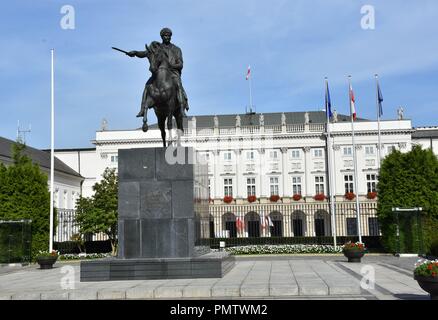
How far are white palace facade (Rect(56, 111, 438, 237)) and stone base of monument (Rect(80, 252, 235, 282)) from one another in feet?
165

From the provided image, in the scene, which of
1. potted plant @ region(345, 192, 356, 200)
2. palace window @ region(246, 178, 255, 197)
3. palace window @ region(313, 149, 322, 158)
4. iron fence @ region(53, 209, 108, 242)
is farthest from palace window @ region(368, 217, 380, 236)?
iron fence @ region(53, 209, 108, 242)

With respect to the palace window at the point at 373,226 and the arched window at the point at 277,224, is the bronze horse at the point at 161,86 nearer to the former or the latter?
the palace window at the point at 373,226

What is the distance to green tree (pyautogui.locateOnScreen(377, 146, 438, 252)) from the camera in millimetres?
30312

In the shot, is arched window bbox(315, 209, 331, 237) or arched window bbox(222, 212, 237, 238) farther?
arched window bbox(222, 212, 237, 238)

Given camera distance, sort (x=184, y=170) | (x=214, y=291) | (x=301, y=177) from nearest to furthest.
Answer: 1. (x=214, y=291)
2. (x=184, y=170)
3. (x=301, y=177)

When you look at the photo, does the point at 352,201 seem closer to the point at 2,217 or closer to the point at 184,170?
the point at 2,217

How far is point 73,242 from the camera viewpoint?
3941 centimetres

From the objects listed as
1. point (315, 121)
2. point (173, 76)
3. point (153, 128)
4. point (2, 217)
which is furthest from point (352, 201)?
point (173, 76)

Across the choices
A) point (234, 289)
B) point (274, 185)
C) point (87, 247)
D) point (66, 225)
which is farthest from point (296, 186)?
point (234, 289)

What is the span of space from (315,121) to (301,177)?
930cm

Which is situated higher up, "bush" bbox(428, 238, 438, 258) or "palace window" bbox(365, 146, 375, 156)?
"palace window" bbox(365, 146, 375, 156)

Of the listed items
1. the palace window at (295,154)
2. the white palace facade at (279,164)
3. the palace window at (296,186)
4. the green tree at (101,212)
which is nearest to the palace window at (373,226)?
the white palace facade at (279,164)

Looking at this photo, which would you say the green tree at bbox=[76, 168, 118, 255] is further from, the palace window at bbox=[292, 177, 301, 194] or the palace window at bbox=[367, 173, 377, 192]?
the palace window at bbox=[367, 173, 377, 192]

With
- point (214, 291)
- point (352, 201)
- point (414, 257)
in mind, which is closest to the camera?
point (214, 291)
